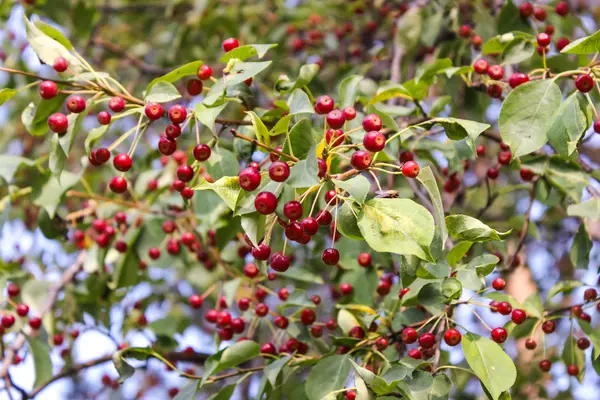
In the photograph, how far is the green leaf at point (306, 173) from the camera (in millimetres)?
1432

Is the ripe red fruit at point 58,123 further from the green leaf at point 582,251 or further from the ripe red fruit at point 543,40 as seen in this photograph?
the green leaf at point 582,251

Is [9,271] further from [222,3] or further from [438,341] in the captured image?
[222,3]

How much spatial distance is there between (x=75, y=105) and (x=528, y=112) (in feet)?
3.78

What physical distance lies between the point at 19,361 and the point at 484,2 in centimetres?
265

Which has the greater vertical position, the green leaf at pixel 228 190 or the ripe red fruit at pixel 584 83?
the ripe red fruit at pixel 584 83

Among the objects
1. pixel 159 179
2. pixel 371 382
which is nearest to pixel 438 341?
pixel 371 382

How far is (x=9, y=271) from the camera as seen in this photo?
284 cm

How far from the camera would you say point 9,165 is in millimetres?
2428

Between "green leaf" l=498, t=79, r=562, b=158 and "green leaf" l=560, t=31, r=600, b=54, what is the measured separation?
5.5 inches

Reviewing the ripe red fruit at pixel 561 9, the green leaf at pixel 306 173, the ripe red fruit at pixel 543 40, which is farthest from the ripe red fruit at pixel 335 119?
the ripe red fruit at pixel 561 9

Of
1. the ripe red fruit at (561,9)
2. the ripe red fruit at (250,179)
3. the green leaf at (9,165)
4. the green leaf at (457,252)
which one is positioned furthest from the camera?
the ripe red fruit at (561,9)

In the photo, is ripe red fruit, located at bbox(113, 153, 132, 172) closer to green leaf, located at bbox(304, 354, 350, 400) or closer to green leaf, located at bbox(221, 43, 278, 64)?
green leaf, located at bbox(221, 43, 278, 64)

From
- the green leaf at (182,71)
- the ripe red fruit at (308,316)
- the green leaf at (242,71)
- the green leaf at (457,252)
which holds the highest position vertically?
the green leaf at (242,71)

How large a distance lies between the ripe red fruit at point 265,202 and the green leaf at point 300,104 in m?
0.23
